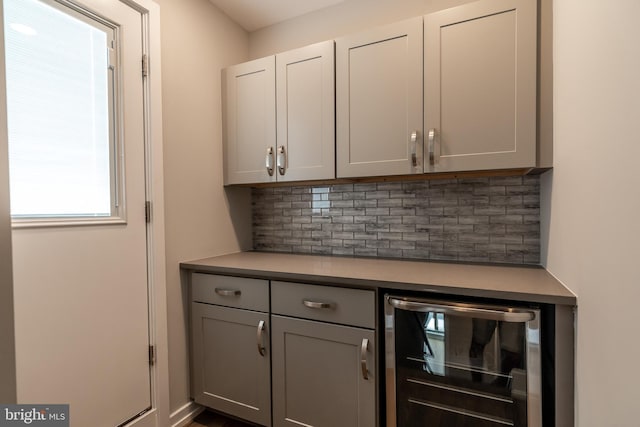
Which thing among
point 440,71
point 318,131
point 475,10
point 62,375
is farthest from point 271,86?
point 62,375

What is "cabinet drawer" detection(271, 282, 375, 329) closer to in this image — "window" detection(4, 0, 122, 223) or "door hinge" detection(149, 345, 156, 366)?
"door hinge" detection(149, 345, 156, 366)

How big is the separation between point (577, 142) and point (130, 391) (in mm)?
2151

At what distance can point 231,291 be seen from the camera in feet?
5.60

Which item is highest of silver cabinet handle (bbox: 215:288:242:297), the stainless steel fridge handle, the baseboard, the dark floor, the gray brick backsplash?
the gray brick backsplash

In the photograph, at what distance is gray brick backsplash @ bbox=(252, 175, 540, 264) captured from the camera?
1.69 m

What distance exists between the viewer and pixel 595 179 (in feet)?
2.89

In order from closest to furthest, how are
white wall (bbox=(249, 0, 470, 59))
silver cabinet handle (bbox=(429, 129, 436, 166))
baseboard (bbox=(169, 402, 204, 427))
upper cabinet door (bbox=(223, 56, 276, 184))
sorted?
silver cabinet handle (bbox=(429, 129, 436, 166)) < baseboard (bbox=(169, 402, 204, 427)) < white wall (bbox=(249, 0, 470, 59)) < upper cabinet door (bbox=(223, 56, 276, 184))

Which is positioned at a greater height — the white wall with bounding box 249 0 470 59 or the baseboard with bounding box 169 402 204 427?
the white wall with bounding box 249 0 470 59

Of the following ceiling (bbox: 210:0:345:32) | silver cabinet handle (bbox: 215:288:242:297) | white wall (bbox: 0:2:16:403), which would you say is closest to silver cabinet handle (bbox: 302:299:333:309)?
silver cabinet handle (bbox: 215:288:242:297)

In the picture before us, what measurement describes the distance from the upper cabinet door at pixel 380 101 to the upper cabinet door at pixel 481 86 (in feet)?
0.21

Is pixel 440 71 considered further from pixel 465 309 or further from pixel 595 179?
pixel 465 309

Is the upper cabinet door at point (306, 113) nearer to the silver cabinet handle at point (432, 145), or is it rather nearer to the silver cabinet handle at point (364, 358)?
the silver cabinet handle at point (432, 145)

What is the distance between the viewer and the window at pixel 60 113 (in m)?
1.17

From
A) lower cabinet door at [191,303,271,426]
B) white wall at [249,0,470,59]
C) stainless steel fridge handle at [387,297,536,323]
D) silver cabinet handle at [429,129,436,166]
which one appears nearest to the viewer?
stainless steel fridge handle at [387,297,536,323]
